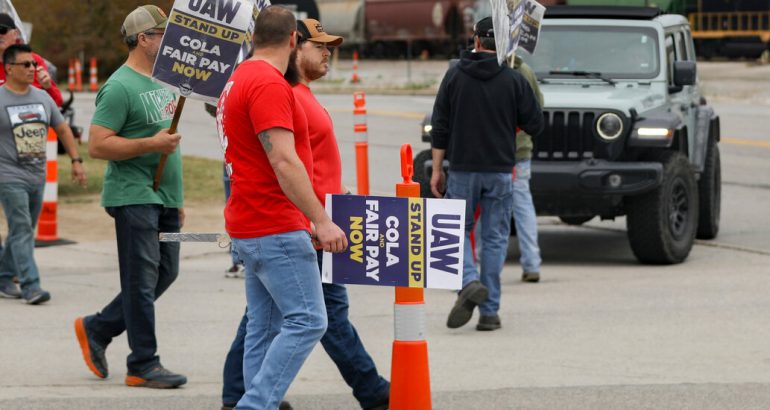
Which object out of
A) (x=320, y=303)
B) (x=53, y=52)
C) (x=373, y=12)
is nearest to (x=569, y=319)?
(x=320, y=303)

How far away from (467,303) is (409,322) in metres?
2.42

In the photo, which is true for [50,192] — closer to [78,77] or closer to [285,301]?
[285,301]

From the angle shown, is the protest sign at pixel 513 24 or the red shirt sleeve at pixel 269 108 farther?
the protest sign at pixel 513 24

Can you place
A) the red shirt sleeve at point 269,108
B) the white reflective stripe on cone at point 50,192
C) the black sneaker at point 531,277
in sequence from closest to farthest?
the red shirt sleeve at point 269,108 < the black sneaker at point 531,277 < the white reflective stripe on cone at point 50,192

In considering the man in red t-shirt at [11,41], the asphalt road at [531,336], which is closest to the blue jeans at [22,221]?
the asphalt road at [531,336]

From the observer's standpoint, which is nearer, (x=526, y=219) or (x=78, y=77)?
(x=526, y=219)

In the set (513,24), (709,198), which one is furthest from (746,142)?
(513,24)

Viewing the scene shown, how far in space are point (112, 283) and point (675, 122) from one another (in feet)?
14.8

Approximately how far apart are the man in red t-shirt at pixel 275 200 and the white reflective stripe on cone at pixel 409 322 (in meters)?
0.55

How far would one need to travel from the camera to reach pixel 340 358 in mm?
6602

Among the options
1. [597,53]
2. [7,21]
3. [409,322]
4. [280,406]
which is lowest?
[280,406]

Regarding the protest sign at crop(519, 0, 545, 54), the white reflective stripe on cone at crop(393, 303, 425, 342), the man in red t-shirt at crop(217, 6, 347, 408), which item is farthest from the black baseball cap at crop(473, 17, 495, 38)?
the man in red t-shirt at crop(217, 6, 347, 408)

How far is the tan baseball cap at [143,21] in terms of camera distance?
7.16m

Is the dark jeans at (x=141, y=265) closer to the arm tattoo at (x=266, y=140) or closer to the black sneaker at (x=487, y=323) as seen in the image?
the arm tattoo at (x=266, y=140)
